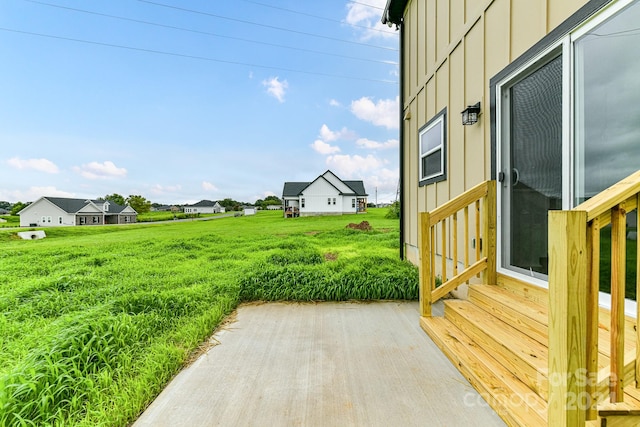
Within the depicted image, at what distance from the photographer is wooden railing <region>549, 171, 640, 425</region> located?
92cm

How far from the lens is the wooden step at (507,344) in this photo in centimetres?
137

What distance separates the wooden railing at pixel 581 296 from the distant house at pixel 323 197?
1959 centimetres

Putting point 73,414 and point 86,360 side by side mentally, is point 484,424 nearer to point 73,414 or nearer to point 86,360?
point 73,414

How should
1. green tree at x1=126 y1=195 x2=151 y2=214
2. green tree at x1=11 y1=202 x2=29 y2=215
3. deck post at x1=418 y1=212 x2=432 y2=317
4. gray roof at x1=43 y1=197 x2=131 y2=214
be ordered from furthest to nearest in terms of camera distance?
green tree at x1=126 y1=195 x2=151 y2=214 < gray roof at x1=43 y1=197 x2=131 y2=214 < green tree at x1=11 y1=202 x2=29 y2=215 < deck post at x1=418 y1=212 x2=432 y2=317

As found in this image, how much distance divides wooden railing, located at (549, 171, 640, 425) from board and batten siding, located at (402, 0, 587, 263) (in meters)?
1.57

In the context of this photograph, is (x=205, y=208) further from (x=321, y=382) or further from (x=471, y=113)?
(x=321, y=382)

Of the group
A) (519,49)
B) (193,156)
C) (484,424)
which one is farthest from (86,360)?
→ (193,156)

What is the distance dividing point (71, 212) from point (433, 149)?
20.4m

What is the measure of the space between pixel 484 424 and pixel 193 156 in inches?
577

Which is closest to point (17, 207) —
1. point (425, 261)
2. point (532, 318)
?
point (425, 261)

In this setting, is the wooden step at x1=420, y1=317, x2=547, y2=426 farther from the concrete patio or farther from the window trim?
the window trim

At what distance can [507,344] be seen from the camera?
1615 mm

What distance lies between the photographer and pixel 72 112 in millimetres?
10219

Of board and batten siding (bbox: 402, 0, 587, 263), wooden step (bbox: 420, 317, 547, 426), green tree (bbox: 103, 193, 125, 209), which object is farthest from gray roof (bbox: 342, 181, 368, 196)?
wooden step (bbox: 420, 317, 547, 426)
